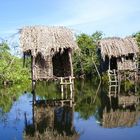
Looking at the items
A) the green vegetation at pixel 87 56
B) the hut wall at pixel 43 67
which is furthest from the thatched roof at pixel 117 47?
the green vegetation at pixel 87 56

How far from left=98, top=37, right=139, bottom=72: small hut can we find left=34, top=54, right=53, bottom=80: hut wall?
845cm

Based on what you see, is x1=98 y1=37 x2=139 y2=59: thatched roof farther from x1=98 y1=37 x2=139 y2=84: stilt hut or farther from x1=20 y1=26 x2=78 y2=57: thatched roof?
x1=20 y1=26 x2=78 y2=57: thatched roof

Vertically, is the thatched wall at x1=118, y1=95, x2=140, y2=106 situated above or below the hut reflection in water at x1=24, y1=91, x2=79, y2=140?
above

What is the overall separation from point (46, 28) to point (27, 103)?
6.22 meters

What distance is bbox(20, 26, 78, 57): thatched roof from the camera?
2416 cm

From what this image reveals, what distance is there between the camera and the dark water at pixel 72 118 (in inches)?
497

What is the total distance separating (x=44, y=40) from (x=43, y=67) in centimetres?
249

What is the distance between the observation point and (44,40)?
2447 centimetres

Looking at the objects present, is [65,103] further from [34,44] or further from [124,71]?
[124,71]

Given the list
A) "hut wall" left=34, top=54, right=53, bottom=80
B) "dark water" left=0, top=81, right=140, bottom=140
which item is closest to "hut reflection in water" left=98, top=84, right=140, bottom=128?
"dark water" left=0, top=81, right=140, bottom=140

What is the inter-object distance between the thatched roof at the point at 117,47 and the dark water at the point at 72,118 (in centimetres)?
1218

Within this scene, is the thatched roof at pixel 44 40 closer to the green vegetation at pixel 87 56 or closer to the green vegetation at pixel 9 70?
the green vegetation at pixel 9 70

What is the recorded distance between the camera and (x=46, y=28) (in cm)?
2536

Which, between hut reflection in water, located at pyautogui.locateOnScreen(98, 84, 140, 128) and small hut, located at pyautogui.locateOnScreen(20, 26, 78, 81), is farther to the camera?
small hut, located at pyautogui.locateOnScreen(20, 26, 78, 81)
